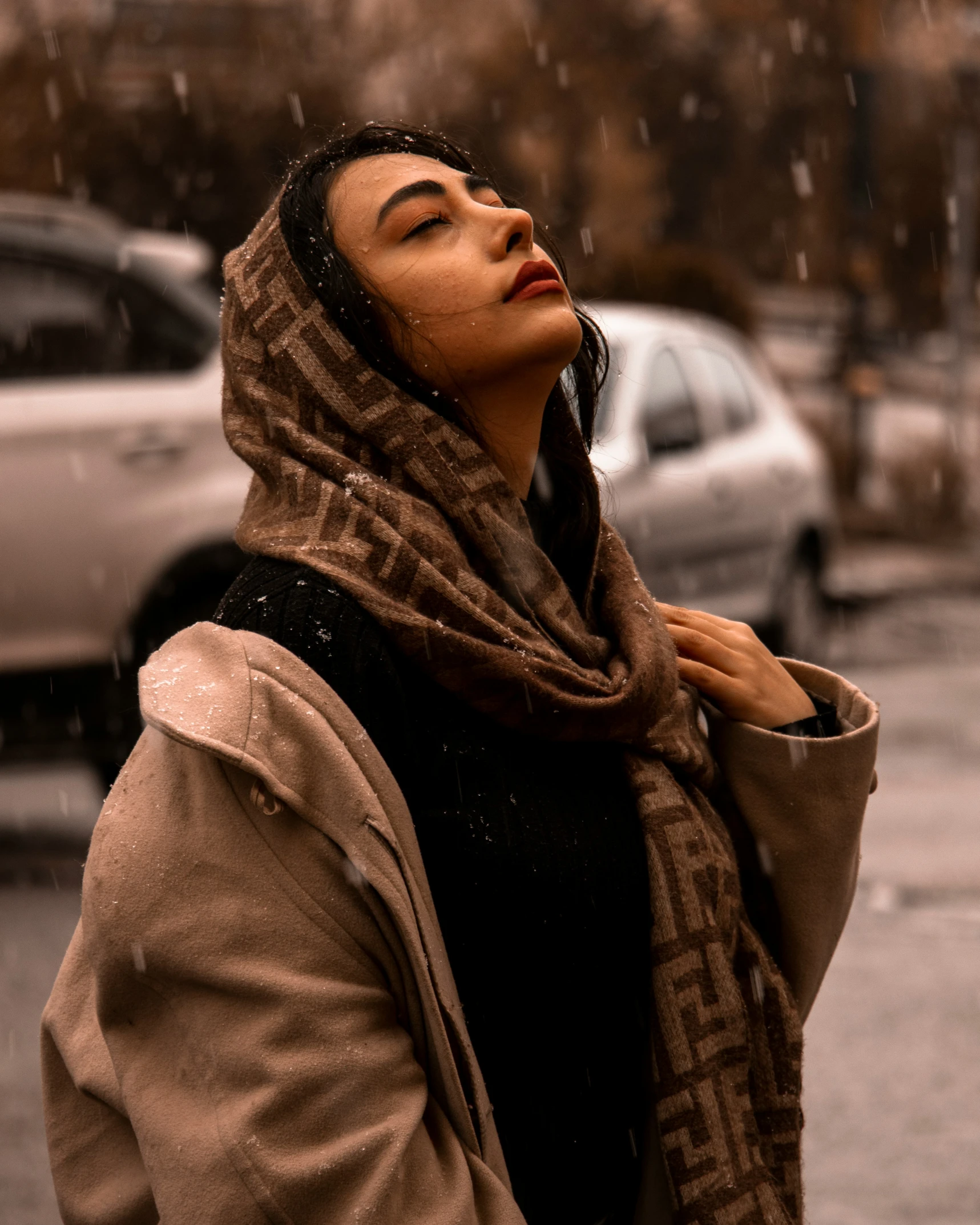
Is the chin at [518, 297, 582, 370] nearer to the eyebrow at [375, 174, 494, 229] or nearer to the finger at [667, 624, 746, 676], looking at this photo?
the eyebrow at [375, 174, 494, 229]

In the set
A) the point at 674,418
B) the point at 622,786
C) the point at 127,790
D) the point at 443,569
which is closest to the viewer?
the point at 127,790

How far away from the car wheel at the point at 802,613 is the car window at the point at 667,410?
1.15m

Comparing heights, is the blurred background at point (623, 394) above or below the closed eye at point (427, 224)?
below

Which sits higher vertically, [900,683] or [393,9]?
[393,9]

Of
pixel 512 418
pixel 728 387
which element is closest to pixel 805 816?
pixel 512 418

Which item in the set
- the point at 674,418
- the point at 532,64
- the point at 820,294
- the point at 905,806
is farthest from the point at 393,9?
the point at 820,294

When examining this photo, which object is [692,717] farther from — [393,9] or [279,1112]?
[393,9]

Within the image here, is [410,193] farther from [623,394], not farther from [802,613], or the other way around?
[802,613]

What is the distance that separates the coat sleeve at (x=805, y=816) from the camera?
6.41ft

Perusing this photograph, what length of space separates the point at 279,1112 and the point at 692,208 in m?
25.7

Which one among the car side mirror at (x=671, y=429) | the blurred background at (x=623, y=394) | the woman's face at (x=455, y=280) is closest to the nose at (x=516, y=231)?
the woman's face at (x=455, y=280)

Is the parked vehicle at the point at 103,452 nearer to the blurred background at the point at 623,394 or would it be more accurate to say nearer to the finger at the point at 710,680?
the blurred background at the point at 623,394

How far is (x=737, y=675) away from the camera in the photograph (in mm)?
1998

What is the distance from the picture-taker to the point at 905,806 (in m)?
6.73
